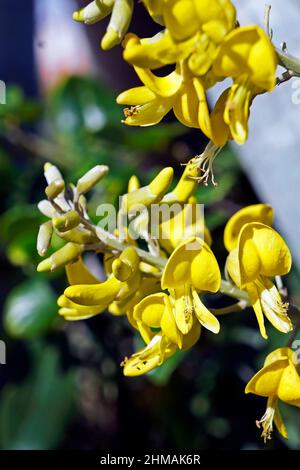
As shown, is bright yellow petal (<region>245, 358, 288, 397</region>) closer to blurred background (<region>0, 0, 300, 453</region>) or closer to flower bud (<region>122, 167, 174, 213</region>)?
flower bud (<region>122, 167, 174, 213</region>)

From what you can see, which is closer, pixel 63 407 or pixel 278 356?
pixel 278 356

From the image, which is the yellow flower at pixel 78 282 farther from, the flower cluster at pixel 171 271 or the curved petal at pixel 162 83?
the curved petal at pixel 162 83

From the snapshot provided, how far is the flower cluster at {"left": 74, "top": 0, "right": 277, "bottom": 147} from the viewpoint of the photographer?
1.19ft

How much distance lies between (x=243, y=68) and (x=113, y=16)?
78mm

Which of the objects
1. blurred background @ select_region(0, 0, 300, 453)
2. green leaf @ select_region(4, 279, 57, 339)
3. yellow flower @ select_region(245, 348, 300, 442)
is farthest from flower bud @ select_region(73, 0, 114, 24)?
green leaf @ select_region(4, 279, 57, 339)

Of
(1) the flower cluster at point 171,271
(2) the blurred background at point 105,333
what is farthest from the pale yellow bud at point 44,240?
(2) the blurred background at point 105,333

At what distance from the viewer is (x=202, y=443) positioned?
1.03 meters

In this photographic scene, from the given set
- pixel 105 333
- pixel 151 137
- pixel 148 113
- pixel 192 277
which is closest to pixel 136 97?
pixel 148 113

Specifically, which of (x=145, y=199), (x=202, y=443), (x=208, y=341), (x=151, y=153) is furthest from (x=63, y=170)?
(x=145, y=199)

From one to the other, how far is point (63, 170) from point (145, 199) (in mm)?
520

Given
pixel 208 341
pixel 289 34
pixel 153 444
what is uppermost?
pixel 289 34

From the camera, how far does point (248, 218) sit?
504 mm

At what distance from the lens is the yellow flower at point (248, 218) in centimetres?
49

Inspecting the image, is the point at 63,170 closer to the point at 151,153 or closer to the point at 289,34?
the point at 151,153
